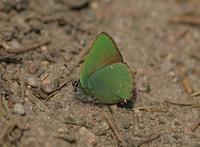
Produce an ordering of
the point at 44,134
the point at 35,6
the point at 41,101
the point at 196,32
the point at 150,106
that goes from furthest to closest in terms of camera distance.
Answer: the point at 196,32
the point at 35,6
the point at 150,106
the point at 41,101
the point at 44,134

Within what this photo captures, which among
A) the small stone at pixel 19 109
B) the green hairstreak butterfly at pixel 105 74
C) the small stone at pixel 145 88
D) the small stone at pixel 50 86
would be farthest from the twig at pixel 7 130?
the small stone at pixel 145 88

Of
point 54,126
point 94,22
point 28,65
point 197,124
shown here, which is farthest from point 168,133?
point 94,22

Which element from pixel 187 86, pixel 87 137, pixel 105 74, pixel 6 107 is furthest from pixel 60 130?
pixel 187 86

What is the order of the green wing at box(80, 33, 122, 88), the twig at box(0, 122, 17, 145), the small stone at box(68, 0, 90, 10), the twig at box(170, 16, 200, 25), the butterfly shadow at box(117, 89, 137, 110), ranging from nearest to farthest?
the twig at box(0, 122, 17, 145) → the green wing at box(80, 33, 122, 88) → the butterfly shadow at box(117, 89, 137, 110) → the small stone at box(68, 0, 90, 10) → the twig at box(170, 16, 200, 25)

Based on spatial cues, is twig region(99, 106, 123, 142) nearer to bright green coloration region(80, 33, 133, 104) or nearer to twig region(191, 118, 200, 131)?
bright green coloration region(80, 33, 133, 104)

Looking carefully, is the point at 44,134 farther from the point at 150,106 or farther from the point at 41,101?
the point at 150,106

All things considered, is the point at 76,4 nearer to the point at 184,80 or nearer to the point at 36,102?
the point at 184,80

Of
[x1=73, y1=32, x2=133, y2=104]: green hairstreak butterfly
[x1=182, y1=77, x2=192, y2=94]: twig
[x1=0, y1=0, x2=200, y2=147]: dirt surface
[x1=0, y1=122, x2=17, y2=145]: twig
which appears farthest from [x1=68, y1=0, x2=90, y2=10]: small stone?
[x1=0, y1=122, x2=17, y2=145]: twig
